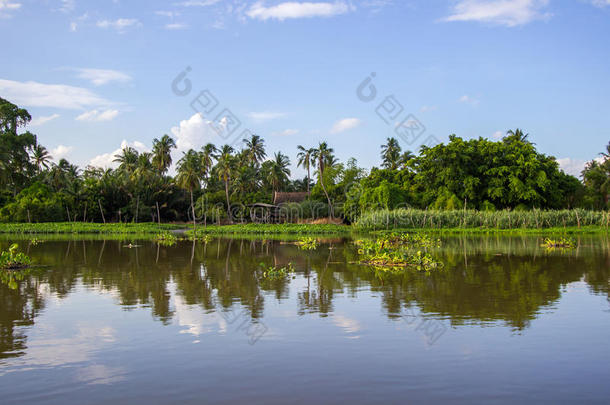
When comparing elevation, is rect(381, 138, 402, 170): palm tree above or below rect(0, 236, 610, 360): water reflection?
above

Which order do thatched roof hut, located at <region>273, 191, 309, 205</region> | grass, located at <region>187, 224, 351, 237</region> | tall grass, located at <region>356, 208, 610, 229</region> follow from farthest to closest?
1. thatched roof hut, located at <region>273, 191, 309, 205</region>
2. grass, located at <region>187, 224, 351, 237</region>
3. tall grass, located at <region>356, 208, 610, 229</region>

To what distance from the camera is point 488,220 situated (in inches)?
1512

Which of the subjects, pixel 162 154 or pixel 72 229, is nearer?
pixel 72 229

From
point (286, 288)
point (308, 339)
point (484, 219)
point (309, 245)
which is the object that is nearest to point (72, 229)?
point (309, 245)

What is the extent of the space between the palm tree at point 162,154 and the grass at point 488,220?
31.5 metres

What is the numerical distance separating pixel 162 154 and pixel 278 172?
14.4 m

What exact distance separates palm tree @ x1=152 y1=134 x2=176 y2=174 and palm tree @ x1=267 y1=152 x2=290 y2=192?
12.7 meters

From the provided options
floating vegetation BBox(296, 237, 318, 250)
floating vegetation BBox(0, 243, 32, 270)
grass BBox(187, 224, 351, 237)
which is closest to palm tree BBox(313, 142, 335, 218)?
grass BBox(187, 224, 351, 237)

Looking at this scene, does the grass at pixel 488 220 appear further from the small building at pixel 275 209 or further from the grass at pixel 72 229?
the grass at pixel 72 229

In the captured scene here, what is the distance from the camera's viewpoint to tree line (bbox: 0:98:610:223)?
44.8 meters

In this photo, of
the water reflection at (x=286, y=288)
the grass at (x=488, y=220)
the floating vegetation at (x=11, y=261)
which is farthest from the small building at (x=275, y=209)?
the floating vegetation at (x=11, y=261)

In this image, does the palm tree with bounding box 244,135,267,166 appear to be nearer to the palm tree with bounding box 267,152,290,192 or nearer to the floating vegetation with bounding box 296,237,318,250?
the palm tree with bounding box 267,152,290,192

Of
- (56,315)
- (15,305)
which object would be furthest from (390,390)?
(15,305)

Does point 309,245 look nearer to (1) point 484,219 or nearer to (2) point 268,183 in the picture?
(1) point 484,219
